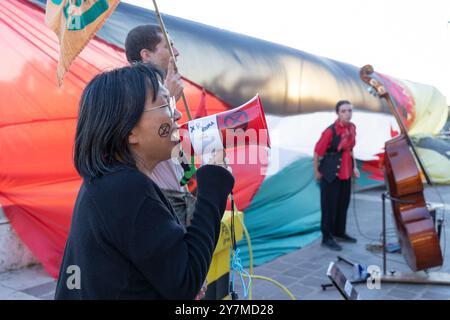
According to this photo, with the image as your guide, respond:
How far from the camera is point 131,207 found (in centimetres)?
97

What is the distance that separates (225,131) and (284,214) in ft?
14.9

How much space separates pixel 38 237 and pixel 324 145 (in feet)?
11.8

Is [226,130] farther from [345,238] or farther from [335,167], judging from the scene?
[345,238]

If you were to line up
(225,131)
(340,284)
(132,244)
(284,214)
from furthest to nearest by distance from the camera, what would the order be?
(284,214) < (340,284) < (225,131) < (132,244)

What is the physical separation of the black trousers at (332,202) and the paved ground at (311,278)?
32cm

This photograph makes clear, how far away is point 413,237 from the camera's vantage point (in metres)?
3.84

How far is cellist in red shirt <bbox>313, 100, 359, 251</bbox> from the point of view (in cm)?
516

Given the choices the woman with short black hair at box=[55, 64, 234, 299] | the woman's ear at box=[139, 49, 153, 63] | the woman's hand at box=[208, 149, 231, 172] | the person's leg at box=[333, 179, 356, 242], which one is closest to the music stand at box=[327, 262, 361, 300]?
the woman's hand at box=[208, 149, 231, 172]

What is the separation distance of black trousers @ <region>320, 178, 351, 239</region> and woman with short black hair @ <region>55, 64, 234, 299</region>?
4.34 meters

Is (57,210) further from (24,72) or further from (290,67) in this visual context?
(290,67)

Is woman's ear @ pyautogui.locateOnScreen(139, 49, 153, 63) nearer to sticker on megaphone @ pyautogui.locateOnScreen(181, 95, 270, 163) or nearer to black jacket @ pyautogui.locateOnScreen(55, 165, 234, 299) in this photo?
sticker on megaphone @ pyautogui.locateOnScreen(181, 95, 270, 163)

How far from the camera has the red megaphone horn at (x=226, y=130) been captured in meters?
1.52

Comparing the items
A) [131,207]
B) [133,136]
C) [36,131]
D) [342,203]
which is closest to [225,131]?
[133,136]
